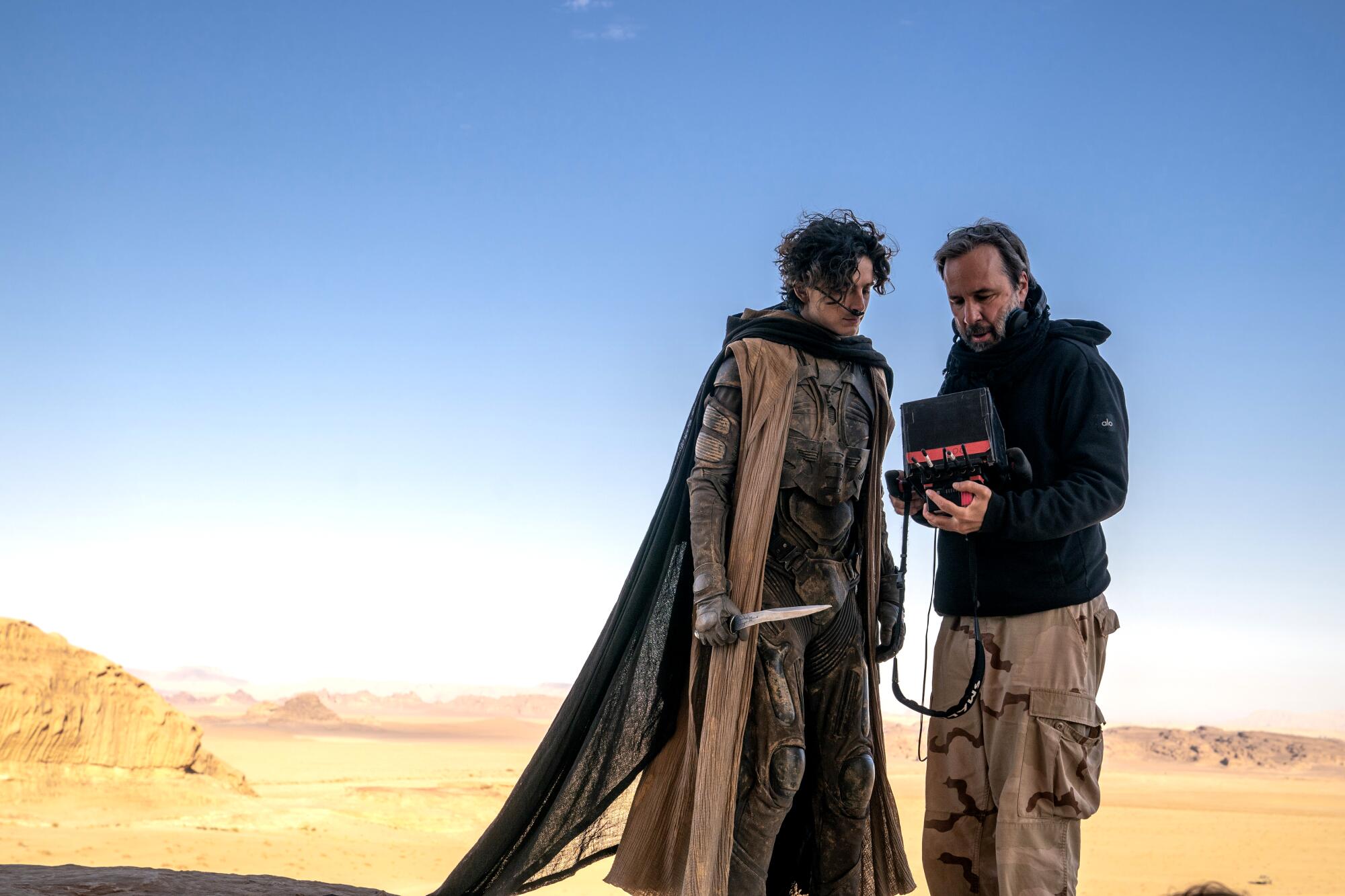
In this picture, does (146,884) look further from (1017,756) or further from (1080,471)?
(1080,471)

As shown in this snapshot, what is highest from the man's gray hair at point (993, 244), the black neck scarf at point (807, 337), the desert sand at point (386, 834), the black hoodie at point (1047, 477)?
the man's gray hair at point (993, 244)

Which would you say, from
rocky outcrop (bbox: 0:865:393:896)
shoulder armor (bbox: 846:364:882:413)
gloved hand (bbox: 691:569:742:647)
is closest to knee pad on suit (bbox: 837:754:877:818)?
gloved hand (bbox: 691:569:742:647)

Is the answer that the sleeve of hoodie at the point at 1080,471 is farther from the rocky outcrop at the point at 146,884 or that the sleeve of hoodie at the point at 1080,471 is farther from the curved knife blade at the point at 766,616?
the rocky outcrop at the point at 146,884

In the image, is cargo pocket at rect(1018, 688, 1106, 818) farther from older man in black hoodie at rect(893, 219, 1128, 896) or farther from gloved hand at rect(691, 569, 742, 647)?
gloved hand at rect(691, 569, 742, 647)

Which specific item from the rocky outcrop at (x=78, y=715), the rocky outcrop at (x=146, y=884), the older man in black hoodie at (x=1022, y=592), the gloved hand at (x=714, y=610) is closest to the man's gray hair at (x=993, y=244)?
the older man in black hoodie at (x=1022, y=592)

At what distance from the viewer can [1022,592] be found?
12.6 feet

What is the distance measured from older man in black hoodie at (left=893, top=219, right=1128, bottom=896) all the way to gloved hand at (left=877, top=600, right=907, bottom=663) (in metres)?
0.16

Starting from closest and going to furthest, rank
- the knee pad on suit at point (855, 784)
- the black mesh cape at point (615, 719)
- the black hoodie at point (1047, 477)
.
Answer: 1. the black hoodie at point (1047, 477)
2. the knee pad on suit at point (855, 784)
3. the black mesh cape at point (615, 719)

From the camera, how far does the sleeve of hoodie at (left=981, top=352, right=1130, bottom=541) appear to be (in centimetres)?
364

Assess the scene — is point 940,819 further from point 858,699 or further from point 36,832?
point 36,832

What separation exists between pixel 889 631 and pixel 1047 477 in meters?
0.79

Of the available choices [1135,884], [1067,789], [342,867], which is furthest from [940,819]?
[1135,884]

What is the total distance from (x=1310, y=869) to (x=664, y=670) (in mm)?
14174

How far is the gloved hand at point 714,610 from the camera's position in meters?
3.60
